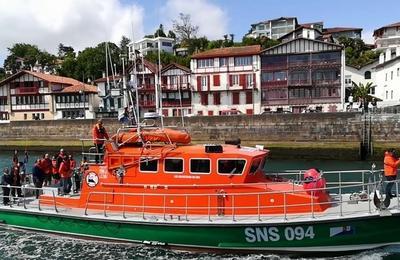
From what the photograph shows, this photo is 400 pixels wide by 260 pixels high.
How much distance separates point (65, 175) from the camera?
46.9ft

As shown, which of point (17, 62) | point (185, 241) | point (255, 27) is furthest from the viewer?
point (255, 27)

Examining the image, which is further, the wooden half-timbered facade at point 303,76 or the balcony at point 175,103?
the balcony at point 175,103

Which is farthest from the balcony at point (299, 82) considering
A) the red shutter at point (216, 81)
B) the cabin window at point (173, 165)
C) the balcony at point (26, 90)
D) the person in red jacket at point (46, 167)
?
the cabin window at point (173, 165)

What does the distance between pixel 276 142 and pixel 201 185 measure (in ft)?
83.8

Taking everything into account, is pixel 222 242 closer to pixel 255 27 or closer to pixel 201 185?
pixel 201 185

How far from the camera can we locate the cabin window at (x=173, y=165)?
12.2 m

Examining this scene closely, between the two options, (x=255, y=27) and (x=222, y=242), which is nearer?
(x=222, y=242)

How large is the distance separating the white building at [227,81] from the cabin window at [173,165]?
40179 mm

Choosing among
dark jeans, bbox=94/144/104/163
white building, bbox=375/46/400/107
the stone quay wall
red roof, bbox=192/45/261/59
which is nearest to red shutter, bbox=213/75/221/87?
red roof, bbox=192/45/261/59

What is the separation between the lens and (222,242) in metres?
11.7

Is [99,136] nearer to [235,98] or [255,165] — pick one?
[255,165]

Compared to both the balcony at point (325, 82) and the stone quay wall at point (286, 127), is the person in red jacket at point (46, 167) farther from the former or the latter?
the balcony at point (325, 82)

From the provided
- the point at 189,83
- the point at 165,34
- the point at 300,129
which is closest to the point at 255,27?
the point at 165,34

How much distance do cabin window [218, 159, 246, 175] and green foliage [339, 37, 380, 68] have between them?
174 feet
